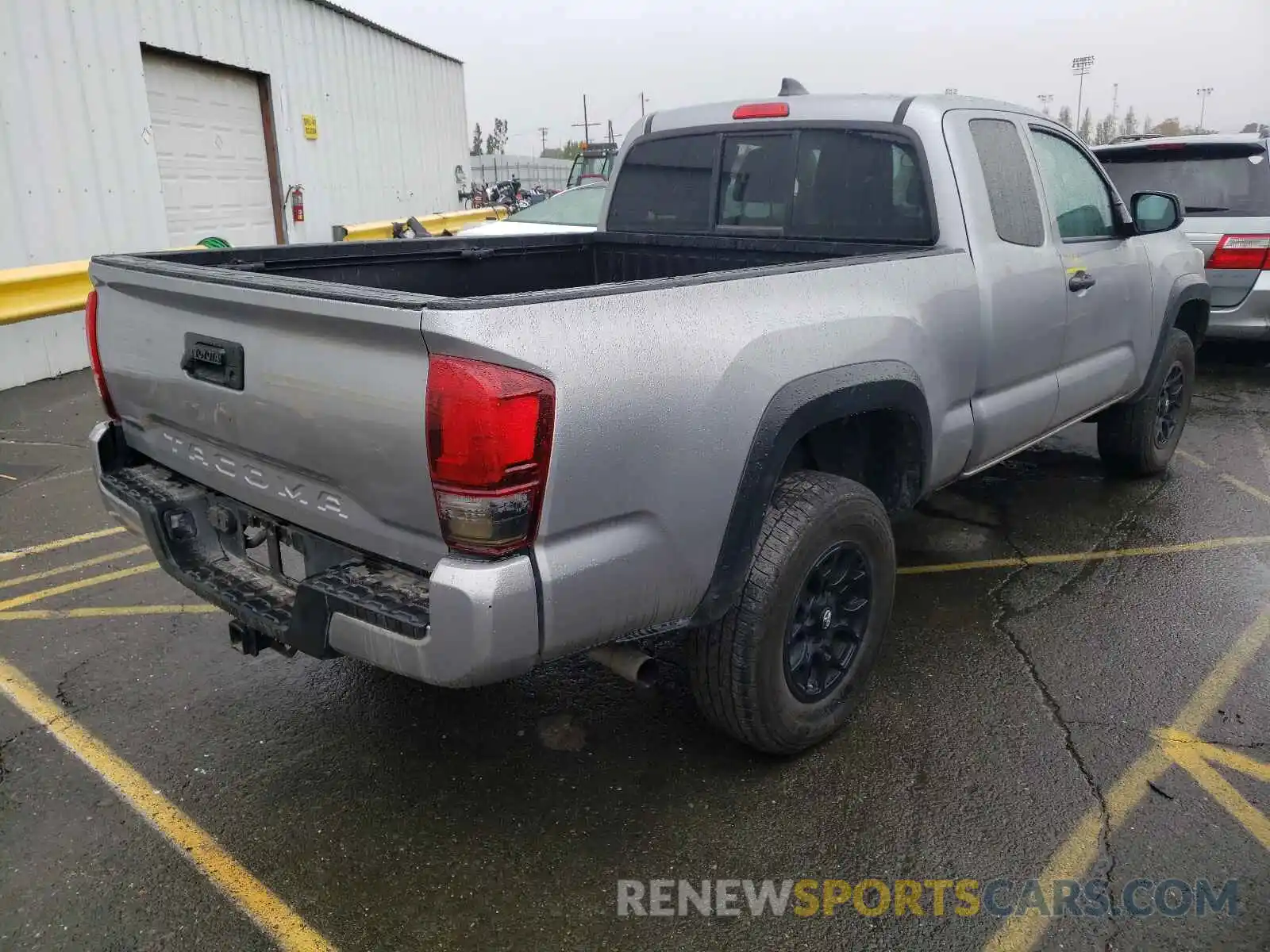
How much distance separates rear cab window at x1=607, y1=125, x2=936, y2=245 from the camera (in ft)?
11.7

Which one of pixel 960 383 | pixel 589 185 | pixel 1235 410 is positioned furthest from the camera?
pixel 589 185

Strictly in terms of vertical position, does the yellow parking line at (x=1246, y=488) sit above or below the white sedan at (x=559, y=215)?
below

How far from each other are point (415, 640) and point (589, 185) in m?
9.53

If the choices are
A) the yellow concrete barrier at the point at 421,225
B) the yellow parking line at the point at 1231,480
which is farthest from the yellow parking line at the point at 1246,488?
the yellow concrete barrier at the point at 421,225

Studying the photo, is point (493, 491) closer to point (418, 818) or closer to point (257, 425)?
point (257, 425)

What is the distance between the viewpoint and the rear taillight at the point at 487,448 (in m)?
1.98

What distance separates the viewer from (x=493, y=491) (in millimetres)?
2008

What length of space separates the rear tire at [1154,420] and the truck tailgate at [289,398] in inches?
171

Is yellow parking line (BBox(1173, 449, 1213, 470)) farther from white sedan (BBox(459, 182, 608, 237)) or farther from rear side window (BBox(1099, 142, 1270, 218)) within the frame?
white sedan (BBox(459, 182, 608, 237))

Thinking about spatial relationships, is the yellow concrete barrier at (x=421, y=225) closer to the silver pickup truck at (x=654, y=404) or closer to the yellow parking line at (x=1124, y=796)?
the silver pickup truck at (x=654, y=404)

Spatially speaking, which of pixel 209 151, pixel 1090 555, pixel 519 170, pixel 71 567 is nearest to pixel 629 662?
pixel 1090 555

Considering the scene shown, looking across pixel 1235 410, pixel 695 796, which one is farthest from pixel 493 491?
pixel 1235 410

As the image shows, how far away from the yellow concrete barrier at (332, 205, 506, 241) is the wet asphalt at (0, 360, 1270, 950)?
7982 mm

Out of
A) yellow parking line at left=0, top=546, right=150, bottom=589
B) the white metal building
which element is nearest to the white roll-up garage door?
the white metal building
